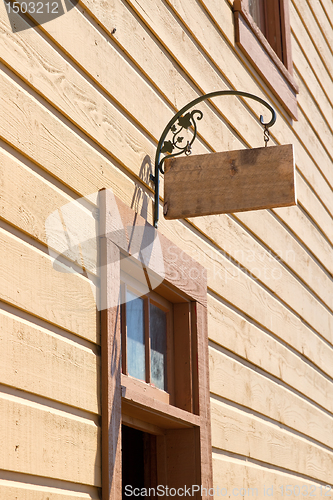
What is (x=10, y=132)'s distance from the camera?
1.96m

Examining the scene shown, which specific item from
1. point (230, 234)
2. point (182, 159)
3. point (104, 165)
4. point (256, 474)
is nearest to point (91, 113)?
point (104, 165)

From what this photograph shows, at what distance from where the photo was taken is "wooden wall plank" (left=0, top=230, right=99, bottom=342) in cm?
187

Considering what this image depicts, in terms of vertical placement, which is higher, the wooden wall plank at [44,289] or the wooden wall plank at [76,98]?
the wooden wall plank at [76,98]

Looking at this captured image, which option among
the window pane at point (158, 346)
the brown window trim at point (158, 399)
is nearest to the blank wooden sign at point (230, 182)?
the brown window trim at point (158, 399)

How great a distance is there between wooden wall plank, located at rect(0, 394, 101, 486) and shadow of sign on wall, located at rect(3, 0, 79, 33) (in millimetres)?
1090

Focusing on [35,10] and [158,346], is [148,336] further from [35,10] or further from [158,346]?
[35,10]

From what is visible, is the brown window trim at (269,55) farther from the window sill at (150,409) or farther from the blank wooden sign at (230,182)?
the window sill at (150,409)

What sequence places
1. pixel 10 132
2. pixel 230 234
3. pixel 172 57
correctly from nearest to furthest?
pixel 10 132, pixel 172 57, pixel 230 234

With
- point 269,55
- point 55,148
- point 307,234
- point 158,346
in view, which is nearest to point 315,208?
point 307,234

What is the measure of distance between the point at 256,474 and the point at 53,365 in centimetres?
161

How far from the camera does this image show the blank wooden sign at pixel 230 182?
2.41 m

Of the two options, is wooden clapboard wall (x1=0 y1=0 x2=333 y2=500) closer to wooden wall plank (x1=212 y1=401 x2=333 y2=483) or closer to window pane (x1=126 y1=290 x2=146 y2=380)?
wooden wall plank (x1=212 y1=401 x2=333 y2=483)

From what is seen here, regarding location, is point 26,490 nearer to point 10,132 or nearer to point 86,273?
point 86,273

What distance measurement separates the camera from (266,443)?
3398mm
